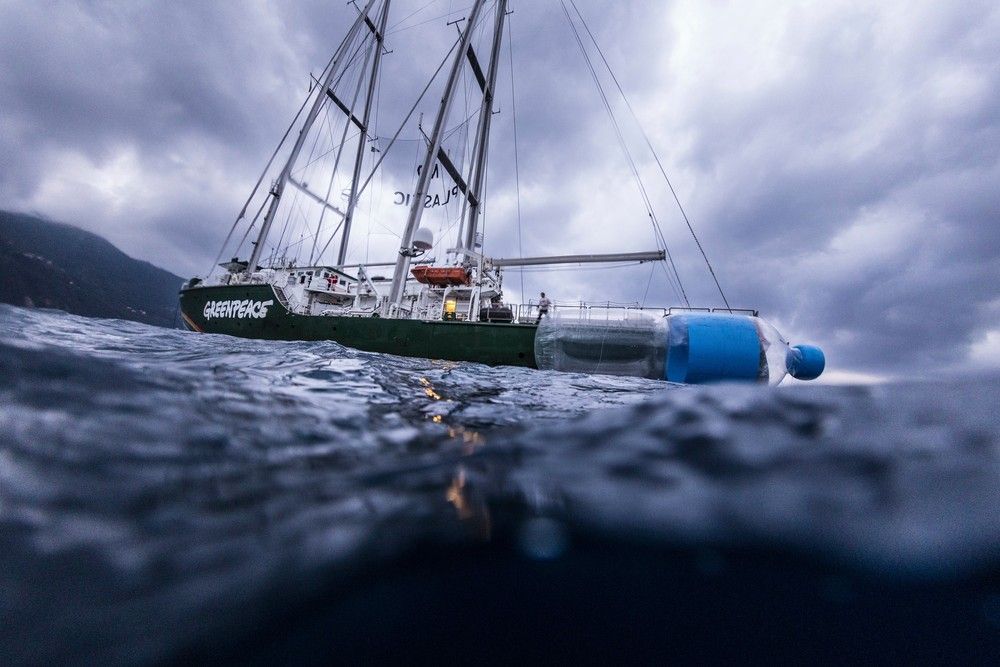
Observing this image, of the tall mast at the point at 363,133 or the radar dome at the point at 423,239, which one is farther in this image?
the tall mast at the point at 363,133

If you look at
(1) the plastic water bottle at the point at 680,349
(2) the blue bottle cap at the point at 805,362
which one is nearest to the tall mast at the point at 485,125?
(1) the plastic water bottle at the point at 680,349

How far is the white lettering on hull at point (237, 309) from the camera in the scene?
49.7 ft

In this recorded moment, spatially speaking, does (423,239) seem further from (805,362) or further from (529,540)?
(529,540)

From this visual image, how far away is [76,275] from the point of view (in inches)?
3681

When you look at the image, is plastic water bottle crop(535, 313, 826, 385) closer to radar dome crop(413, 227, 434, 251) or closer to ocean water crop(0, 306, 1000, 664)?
ocean water crop(0, 306, 1000, 664)

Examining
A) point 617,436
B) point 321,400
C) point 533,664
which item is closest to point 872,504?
point 617,436

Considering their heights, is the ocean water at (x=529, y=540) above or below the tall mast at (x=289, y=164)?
below

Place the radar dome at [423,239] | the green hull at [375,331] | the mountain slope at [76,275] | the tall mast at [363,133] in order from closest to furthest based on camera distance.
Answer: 1. the green hull at [375,331]
2. the radar dome at [423,239]
3. the tall mast at [363,133]
4. the mountain slope at [76,275]

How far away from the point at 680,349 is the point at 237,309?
1750 centimetres

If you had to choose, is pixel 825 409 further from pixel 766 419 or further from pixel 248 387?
pixel 248 387

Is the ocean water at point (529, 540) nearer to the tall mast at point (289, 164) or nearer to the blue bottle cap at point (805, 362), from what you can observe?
the blue bottle cap at point (805, 362)

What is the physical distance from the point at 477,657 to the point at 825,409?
1.88 m

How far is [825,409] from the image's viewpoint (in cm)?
173

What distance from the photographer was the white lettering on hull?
1515cm
